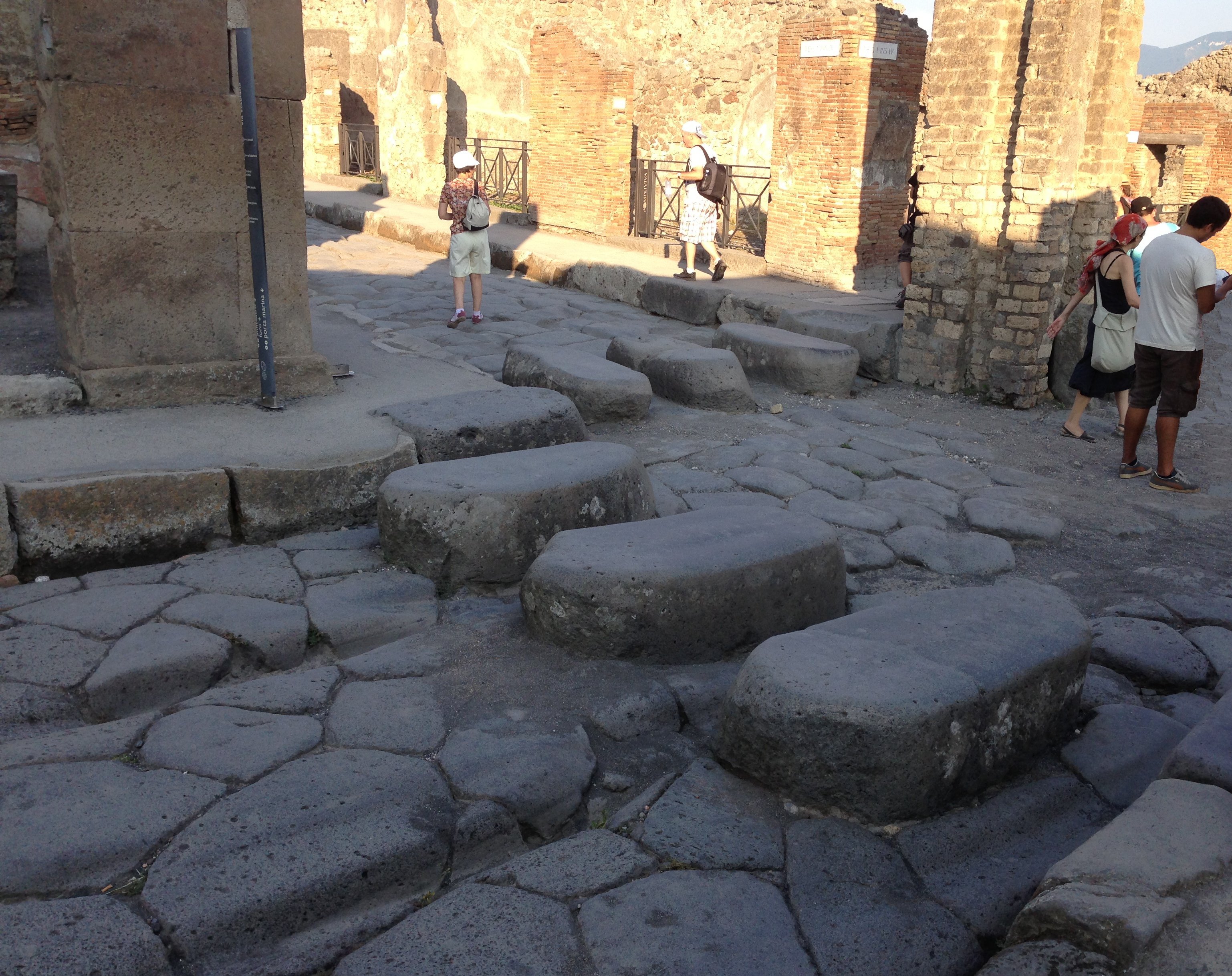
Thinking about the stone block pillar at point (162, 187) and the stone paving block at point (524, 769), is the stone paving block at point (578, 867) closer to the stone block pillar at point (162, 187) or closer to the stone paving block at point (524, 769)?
the stone paving block at point (524, 769)

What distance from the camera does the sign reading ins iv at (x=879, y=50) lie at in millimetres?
9727

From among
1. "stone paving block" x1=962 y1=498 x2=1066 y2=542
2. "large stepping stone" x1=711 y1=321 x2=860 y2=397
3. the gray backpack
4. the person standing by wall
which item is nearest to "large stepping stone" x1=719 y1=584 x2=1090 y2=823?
"stone paving block" x1=962 y1=498 x2=1066 y2=542

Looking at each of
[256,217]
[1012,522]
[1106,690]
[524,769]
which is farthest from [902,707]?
[256,217]

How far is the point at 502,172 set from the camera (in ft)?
50.2

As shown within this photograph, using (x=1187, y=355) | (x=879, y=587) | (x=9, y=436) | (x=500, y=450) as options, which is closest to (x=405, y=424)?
(x=500, y=450)

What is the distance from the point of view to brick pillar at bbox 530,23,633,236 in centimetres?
1234

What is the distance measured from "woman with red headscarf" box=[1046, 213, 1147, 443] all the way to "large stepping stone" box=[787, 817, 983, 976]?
13.6 feet

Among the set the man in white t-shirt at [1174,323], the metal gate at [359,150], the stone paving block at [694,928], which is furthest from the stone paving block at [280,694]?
the metal gate at [359,150]

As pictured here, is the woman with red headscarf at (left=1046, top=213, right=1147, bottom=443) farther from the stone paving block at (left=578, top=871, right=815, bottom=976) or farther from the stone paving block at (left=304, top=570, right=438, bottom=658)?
the stone paving block at (left=578, top=871, right=815, bottom=976)

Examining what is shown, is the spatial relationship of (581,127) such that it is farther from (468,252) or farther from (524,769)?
(524,769)

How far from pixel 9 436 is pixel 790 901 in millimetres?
3254

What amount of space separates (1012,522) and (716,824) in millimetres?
2630

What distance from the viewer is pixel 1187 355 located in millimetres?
5082

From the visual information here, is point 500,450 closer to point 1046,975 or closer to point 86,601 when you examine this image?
point 86,601
